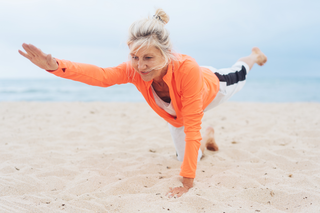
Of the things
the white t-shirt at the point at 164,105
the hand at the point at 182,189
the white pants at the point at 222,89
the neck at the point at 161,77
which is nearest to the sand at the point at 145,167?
the hand at the point at 182,189

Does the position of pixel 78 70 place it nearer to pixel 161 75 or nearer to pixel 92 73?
pixel 92 73

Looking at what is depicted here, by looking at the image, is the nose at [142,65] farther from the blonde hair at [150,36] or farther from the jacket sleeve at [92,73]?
the jacket sleeve at [92,73]

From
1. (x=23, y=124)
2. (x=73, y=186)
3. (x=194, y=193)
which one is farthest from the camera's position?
(x=23, y=124)

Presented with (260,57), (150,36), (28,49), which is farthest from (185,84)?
(260,57)

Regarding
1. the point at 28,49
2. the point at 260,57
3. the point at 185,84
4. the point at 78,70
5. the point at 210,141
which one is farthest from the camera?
the point at 260,57

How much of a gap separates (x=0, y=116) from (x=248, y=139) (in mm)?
4687

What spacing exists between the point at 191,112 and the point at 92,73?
0.89 m

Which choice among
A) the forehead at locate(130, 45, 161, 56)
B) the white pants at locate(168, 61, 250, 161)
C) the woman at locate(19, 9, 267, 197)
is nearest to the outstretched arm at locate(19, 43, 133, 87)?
the woman at locate(19, 9, 267, 197)

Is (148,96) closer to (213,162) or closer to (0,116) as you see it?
(213,162)

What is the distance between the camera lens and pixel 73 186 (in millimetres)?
2062

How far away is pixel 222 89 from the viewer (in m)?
2.70

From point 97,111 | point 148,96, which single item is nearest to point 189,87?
point 148,96

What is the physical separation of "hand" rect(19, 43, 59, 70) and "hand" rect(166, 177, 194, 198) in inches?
52.5

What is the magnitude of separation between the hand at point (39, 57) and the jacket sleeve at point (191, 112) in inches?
40.3
